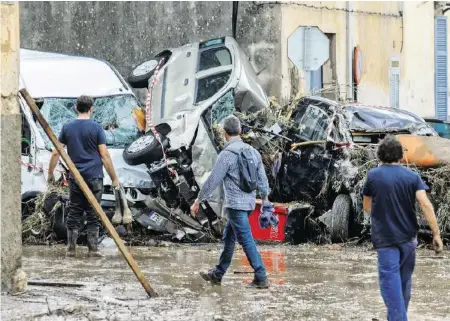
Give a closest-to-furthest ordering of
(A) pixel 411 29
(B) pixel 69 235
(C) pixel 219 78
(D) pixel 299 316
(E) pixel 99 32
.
A: (D) pixel 299 316 → (B) pixel 69 235 → (C) pixel 219 78 → (E) pixel 99 32 → (A) pixel 411 29

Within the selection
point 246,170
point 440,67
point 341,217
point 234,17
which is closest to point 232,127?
point 246,170

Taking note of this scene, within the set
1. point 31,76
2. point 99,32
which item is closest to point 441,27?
point 99,32

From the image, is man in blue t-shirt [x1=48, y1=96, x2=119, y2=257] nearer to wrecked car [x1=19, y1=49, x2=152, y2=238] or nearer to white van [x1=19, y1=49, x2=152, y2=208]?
wrecked car [x1=19, y1=49, x2=152, y2=238]

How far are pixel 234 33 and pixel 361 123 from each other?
7.54 m

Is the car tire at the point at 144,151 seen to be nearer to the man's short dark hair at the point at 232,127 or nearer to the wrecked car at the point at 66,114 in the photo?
the wrecked car at the point at 66,114

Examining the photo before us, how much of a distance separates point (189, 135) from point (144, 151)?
785 millimetres

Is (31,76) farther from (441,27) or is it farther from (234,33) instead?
(441,27)

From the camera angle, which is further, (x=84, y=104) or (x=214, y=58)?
(x=214, y=58)

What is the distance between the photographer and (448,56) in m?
29.6

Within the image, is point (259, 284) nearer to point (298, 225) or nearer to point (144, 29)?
point (298, 225)

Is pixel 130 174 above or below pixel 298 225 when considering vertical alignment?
above

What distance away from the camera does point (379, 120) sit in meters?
16.4

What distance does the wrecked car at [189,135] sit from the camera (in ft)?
50.2

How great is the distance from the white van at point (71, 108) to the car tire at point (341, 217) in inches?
101
